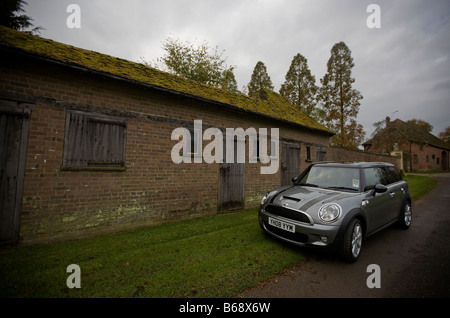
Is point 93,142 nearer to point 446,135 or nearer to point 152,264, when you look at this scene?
point 152,264

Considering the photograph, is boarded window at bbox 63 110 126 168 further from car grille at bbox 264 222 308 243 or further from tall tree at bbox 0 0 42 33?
tall tree at bbox 0 0 42 33

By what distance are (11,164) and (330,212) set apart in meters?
6.14

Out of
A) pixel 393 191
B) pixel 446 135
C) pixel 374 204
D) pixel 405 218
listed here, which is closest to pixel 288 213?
pixel 374 204

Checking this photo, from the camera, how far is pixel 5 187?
363 centimetres

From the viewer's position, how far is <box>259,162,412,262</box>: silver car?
314 centimetres

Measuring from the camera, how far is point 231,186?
6953mm

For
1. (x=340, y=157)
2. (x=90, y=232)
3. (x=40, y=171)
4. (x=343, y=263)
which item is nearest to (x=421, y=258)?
(x=343, y=263)

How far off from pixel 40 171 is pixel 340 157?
14.3m

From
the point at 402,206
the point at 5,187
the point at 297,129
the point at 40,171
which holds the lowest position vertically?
the point at 402,206

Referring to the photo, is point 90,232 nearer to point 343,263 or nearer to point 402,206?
point 343,263

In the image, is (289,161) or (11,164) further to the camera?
(289,161)

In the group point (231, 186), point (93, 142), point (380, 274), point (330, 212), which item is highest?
point (93, 142)

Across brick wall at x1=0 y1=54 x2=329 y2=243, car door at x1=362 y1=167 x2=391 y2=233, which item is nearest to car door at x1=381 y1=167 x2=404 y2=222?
car door at x1=362 y1=167 x2=391 y2=233

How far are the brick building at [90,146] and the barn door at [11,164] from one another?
1 centimetres
